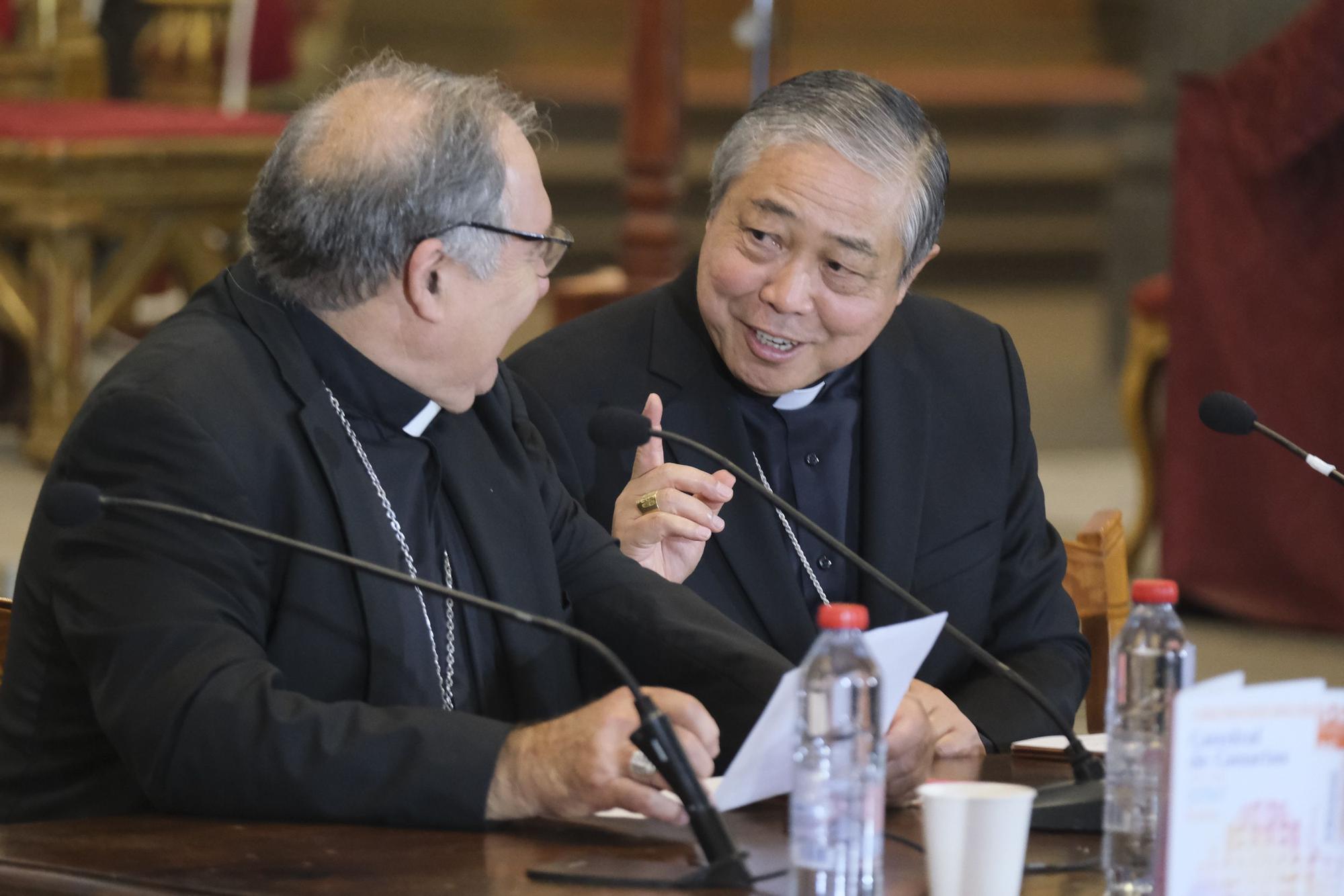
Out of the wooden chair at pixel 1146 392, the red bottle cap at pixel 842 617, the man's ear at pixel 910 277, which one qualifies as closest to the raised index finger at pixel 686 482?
the man's ear at pixel 910 277

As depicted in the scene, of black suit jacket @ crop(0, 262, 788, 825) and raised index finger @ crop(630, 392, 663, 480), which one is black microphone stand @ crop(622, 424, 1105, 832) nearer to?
black suit jacket @ crop(0, 262, 788, 825)

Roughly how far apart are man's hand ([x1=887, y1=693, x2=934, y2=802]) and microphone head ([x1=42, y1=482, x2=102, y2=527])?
2.47 ft

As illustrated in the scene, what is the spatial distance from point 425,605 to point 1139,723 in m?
0.78

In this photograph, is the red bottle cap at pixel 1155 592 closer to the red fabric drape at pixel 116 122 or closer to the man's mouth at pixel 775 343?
the man's mouth at pixel 775 343

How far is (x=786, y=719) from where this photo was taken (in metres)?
1.67

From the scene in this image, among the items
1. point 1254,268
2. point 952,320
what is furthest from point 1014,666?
point 1254,268

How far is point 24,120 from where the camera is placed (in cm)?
590

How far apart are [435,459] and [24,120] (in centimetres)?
411

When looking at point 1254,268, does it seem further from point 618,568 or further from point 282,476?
point 282,476

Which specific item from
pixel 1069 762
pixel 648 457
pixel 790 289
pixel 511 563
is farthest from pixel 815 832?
pixel 790 289

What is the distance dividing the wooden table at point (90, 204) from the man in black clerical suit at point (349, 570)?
3826 mm

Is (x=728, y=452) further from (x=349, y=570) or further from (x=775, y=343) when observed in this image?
(x=349, y=570)

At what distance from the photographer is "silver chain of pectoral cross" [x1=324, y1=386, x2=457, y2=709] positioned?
2105mm

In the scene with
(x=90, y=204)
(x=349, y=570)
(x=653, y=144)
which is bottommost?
(x=349, y=570)
